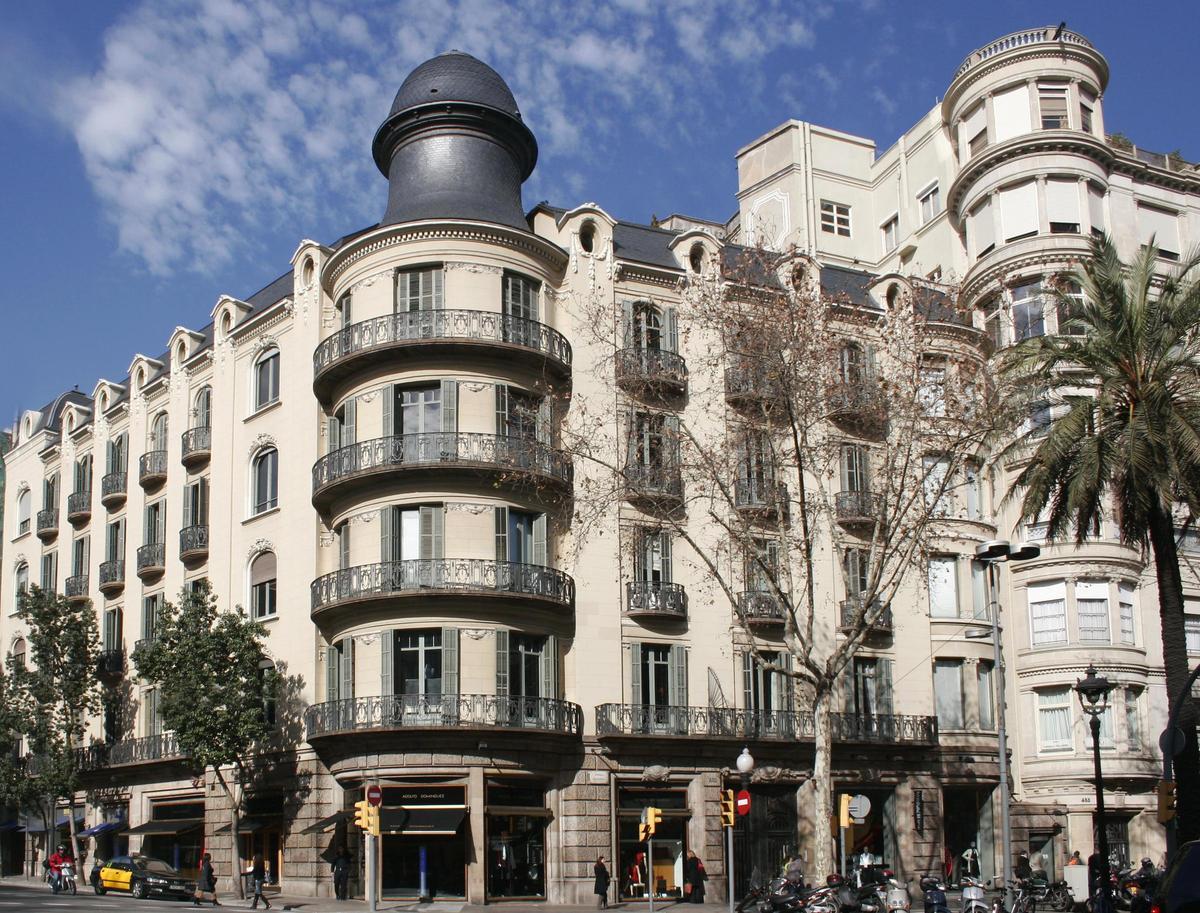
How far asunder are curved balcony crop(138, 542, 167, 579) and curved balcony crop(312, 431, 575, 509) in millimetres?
12503

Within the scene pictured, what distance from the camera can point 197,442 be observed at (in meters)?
48.7

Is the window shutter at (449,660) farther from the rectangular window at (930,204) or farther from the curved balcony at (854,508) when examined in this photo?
the rectangular window at (930,204)

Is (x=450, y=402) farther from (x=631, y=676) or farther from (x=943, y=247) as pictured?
(x=943, y=247)

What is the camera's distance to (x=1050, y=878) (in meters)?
46.4

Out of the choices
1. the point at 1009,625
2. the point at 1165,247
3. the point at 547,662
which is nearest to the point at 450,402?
the point at 547,662

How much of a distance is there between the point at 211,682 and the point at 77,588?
17520 millimetres

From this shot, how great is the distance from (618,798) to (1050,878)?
15846 mm

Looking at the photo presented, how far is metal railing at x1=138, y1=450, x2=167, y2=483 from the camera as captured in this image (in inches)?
1991

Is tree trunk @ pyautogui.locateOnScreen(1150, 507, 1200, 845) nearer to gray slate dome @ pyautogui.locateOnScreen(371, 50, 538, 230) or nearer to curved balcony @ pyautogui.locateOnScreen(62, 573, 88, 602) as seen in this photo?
gray slate dome @ pyautogui.locateOnScreen(371, 50, 538, 230)

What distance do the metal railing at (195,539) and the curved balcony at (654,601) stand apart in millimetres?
15052

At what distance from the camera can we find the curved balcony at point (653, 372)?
3750cm

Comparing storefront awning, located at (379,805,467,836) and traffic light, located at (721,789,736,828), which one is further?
storefront awning, located at (379,805,467,836)

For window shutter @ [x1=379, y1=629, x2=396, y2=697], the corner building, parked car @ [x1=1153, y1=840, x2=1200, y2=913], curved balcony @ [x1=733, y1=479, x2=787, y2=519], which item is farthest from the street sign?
parked car @ [x1=1153, y1=840, x2=1200, y2=913]

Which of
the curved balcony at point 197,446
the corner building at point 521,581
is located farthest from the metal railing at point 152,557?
the curved balcony at point 197,446
